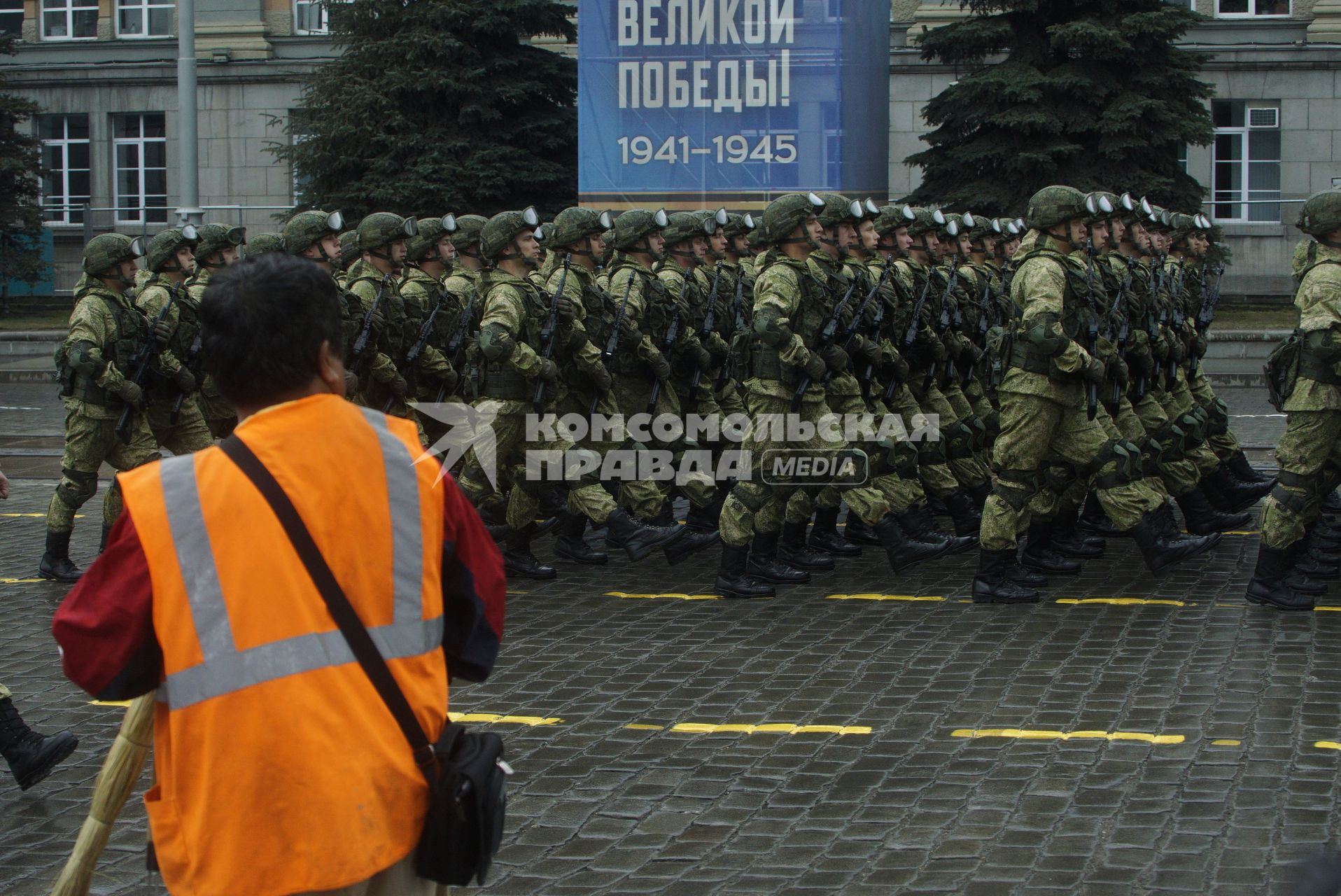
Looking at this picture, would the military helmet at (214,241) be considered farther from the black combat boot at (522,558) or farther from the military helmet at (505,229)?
the black combat boot at (522,558)

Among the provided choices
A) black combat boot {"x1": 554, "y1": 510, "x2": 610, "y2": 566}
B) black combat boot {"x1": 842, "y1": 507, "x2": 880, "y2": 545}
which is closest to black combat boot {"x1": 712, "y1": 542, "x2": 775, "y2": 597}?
black combat boot {"x1": 554, "y1": 510, "x2": 610, "y2": 566}

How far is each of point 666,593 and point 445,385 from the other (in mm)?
2608

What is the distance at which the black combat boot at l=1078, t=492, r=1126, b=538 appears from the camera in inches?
411

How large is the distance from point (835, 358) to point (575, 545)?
213 centimetres

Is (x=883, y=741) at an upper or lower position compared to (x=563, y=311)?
lower

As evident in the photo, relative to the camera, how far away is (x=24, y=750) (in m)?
5.61

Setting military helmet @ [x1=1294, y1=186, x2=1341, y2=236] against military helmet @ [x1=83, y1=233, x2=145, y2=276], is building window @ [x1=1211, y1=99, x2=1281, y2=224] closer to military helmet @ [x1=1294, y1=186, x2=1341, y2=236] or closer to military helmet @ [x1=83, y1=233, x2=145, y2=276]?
military helmet @ [x1=1294, y1=186, x2=1341, y2=236]

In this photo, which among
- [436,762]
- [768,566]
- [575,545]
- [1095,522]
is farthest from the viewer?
[1095,522]

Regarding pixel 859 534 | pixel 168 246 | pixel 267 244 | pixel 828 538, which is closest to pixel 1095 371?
pixel 828 538

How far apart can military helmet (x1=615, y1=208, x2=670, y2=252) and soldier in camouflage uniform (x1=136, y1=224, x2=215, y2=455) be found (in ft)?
8.38

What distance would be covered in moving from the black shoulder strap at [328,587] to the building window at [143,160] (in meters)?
30.9

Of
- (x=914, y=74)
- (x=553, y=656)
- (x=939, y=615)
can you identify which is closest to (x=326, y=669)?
(x=553, y=656)

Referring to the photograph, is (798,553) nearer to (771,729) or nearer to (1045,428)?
(1045,428)

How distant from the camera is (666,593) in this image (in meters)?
9.23
